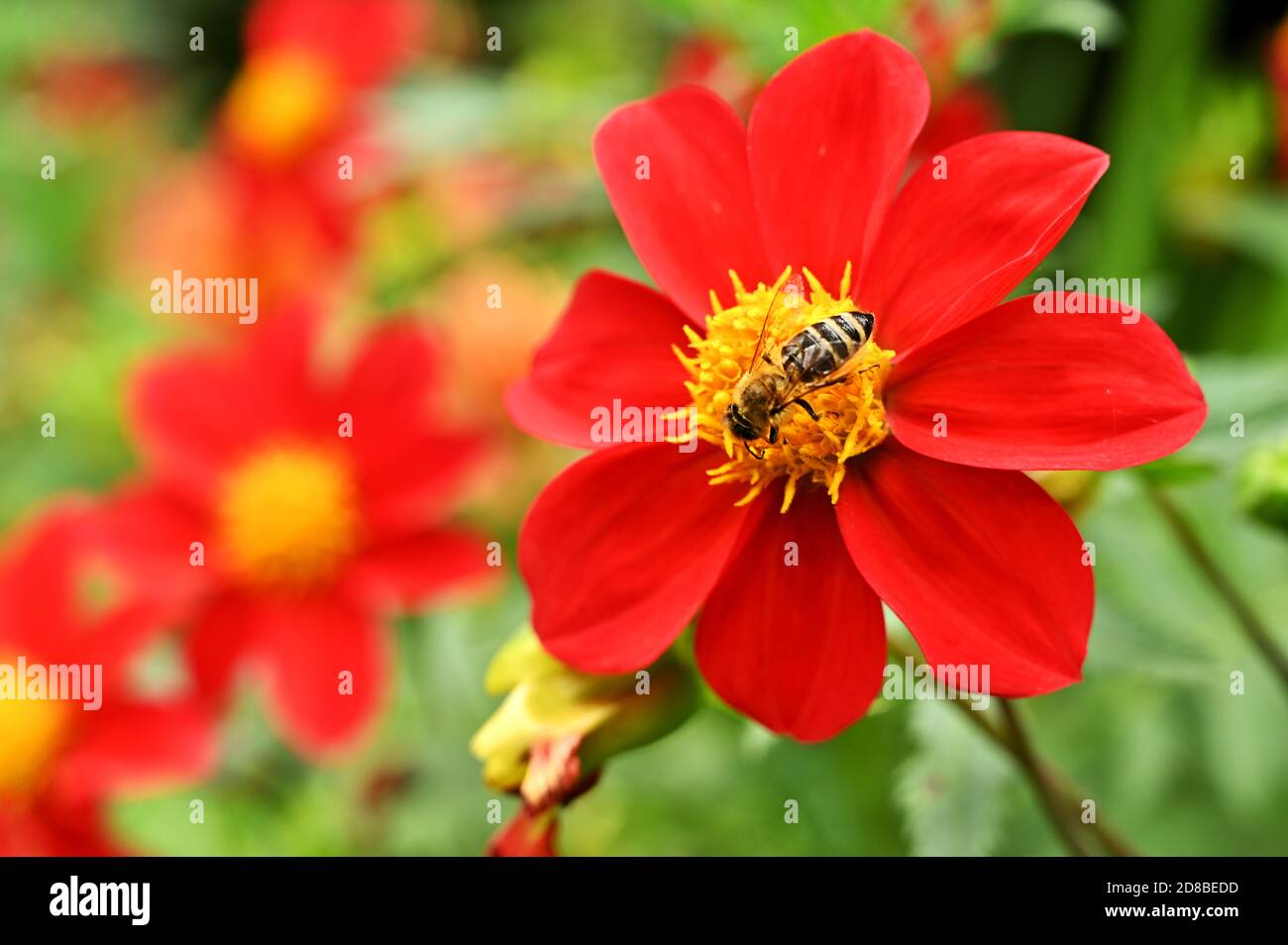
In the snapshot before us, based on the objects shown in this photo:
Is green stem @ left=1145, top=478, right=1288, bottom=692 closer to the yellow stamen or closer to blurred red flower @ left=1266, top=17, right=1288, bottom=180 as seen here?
blurred red flower @ left=1266, top=17, right=1288, bottom=180

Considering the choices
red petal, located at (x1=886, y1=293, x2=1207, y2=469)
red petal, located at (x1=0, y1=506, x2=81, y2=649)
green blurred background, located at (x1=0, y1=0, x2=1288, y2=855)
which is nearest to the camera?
red petal, located at (x1=886, y1=293, x2=1207, y2=469)

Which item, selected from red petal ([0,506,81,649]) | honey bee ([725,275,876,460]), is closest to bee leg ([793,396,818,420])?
honey bee ([725,275,876,460])

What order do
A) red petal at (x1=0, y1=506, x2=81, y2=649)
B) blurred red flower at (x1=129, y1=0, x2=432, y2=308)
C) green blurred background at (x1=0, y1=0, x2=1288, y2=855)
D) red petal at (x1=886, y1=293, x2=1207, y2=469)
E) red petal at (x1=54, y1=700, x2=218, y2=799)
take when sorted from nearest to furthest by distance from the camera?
red petal at (x1=886, y1=293, x2=1207, y2=469) → green blurred background at (x1=0, y1=0, x2=1288, y2=855) → red petal at (x1=54, y1=700, x2=218, y2=799) → red petal at (x1=0, y1=506, x2=81, y2=649) → blurred red flower at (x1=129, y1=0, x2=432, y2=308)

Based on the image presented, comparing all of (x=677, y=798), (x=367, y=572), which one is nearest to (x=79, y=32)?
(x=367, y=572)

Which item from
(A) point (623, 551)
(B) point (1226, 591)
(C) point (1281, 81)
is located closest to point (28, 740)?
(A) point (623, 551)

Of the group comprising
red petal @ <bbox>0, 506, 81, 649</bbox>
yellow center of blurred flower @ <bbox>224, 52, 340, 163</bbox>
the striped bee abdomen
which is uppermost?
yellow center of blurred flower @ <bbox>224, 52, 340, 163</bbox>

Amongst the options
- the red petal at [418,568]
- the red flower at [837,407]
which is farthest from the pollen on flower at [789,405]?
the red petal at [418,568]

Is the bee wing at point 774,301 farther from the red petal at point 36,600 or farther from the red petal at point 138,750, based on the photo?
the red petal at point 36,600

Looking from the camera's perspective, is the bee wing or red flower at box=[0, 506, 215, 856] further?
red flower at box=[0, 506, 215, 856]
